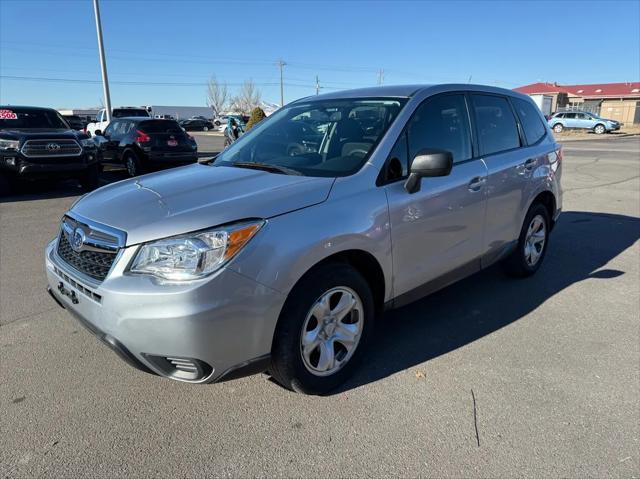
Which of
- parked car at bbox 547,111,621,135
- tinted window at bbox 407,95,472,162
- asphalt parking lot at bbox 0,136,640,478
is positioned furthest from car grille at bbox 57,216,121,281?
parked car at bbox 547,111,621,135

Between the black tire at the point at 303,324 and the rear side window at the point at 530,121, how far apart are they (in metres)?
2.82

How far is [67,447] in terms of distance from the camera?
8.25 ft

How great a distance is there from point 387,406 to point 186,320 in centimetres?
131

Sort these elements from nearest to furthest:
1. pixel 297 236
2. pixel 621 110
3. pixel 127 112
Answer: pixel 297 236, pixel 127 112, pixel 621 110

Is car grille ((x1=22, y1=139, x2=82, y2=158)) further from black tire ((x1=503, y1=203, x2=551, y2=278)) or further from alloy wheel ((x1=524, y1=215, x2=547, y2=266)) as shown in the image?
alloy wheel ((x1=524, y1=215, x2=547, y2=266))

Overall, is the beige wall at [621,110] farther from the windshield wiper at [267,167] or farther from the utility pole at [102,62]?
the windshield wiper at [267,167]

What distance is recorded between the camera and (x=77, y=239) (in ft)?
9.21

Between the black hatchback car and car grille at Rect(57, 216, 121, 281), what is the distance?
10.1 meters

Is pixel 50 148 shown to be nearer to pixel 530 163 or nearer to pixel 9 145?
pixel 9 145

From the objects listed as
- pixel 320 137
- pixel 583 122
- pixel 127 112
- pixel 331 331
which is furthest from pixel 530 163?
pixel 583 122

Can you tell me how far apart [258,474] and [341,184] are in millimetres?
1593

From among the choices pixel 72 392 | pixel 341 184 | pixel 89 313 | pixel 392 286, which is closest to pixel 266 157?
pixel 341 184

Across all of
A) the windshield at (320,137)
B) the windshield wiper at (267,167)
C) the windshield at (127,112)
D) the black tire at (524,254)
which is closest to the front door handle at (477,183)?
the windshield at (320,137)

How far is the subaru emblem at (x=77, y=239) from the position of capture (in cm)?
275
